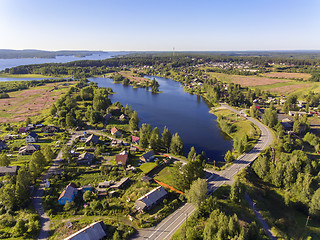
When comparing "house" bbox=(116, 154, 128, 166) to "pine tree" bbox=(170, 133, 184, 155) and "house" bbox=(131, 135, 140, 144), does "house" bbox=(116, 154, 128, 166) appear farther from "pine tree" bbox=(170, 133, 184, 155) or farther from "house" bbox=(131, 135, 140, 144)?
"pine tree" bbox=(170, 133, 184, 155)

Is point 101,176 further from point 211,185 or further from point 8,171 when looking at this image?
point 211,185

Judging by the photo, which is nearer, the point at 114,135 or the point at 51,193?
the point at 51,193

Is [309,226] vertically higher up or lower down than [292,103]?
lower down

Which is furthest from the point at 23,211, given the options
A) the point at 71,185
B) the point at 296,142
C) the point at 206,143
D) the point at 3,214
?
the point at 296,142

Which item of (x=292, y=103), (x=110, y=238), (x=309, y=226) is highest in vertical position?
(x=292, y=103)

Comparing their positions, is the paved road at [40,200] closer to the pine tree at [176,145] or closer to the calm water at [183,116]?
the pine tree at [176,145]

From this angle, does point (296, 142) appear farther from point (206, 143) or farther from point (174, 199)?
point (174, 199)

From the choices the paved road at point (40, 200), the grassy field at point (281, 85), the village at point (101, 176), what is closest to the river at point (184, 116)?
the village at point (101, 176)

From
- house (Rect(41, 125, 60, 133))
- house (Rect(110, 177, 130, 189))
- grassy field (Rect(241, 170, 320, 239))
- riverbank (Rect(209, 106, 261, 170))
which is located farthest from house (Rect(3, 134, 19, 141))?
grassy field (Rect(241, 170, 320, 239))
